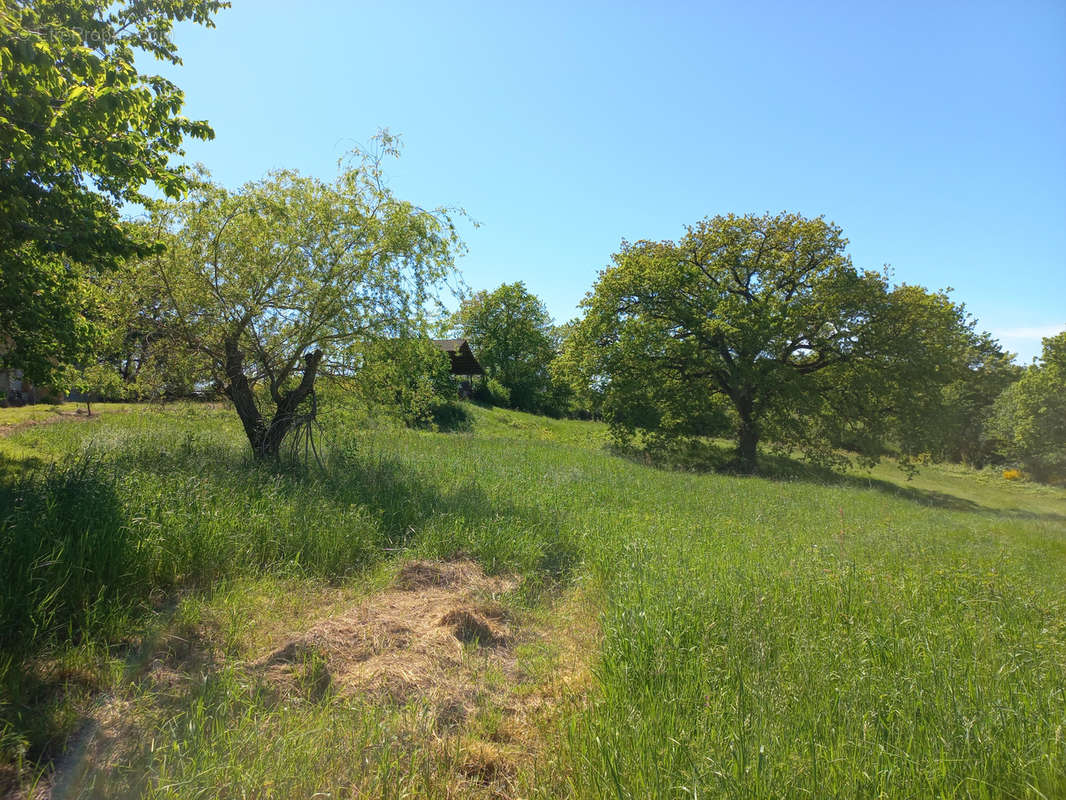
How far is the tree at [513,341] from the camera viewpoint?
163 ft

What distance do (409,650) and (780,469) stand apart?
77.2ft

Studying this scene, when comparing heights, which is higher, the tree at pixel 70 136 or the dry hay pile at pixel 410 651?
the tree at pixel 70 136

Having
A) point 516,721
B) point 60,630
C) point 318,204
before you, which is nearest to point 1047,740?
point 516,721

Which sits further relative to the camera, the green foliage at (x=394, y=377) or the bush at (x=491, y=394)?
the bush at (x=491, y=394)

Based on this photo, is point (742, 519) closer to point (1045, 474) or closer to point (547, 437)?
point (547, 437)

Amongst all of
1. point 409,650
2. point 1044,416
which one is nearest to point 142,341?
point 409,650

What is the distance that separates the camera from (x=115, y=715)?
316 cm

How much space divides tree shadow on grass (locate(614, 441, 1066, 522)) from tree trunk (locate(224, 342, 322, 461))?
14575 mm

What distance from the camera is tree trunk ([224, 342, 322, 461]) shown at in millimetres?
9977

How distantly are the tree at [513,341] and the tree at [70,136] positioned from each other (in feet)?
134

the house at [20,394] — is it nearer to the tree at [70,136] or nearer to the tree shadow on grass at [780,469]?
the tree at [70,136]

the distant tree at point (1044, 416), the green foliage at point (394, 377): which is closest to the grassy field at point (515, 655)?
the green foliage at point (394, 377)

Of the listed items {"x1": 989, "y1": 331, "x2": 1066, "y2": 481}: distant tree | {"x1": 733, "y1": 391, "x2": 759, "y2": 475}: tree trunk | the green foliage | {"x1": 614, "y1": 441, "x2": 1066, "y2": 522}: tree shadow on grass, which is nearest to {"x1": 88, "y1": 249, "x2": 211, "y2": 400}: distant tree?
the green foliage

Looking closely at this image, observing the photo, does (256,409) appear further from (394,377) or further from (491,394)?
(491,394)
